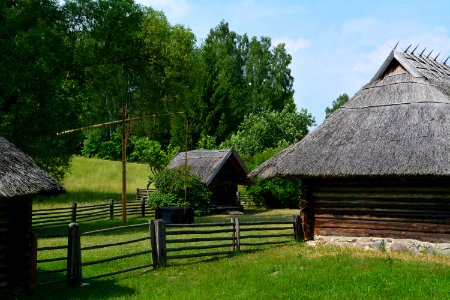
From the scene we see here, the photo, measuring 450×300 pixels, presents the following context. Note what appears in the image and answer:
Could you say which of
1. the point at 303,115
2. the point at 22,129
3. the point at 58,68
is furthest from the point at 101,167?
the point at 22,129

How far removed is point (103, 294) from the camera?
11.9 m

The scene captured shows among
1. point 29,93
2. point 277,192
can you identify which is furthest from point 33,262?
point 277,192

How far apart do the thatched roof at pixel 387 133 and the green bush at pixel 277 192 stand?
17.5m

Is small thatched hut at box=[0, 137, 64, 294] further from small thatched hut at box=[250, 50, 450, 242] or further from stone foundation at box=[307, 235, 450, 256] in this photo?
stone foundation at box=[307, 235, 450, 256]

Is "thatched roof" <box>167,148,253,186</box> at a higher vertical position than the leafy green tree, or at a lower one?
lower

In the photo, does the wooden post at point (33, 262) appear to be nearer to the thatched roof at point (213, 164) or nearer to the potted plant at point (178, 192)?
the potted plant at point (178, 192)

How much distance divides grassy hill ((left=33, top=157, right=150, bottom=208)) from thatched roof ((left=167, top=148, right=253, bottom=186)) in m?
6.47

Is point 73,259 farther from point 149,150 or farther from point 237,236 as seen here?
point 149,150

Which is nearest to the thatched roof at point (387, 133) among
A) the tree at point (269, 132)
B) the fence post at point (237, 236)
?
the fence post at point (237, 236)

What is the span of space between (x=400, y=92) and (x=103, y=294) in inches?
456

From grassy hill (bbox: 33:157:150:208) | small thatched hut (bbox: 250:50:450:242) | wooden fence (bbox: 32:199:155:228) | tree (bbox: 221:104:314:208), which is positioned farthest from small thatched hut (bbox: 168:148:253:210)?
small thatched hut (bbox: 250:50:450:242)

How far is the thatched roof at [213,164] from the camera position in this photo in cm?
3234

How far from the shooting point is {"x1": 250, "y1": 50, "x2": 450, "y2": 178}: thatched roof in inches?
615

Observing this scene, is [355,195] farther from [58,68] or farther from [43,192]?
[58,68]
